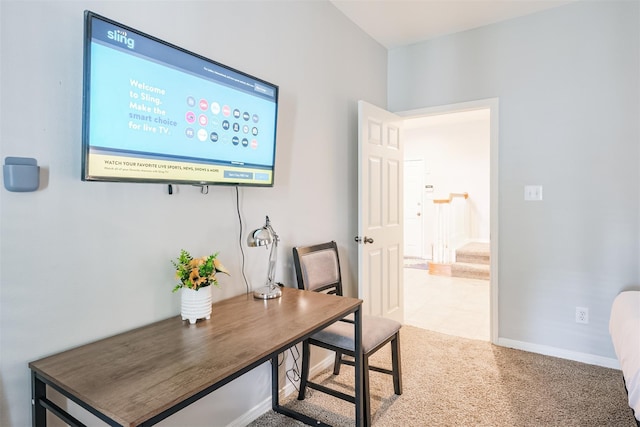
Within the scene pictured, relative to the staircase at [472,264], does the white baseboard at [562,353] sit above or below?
below

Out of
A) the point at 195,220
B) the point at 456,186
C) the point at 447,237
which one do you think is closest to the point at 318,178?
the point at 195,220

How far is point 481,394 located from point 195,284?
1.89m

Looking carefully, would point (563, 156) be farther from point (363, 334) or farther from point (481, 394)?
point (363, 334)

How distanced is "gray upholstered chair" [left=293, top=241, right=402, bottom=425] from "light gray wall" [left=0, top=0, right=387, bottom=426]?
0.13 meters

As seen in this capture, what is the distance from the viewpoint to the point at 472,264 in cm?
563

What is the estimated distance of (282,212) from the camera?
225 cm

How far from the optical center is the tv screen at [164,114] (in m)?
1.23

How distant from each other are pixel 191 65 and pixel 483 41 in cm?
265

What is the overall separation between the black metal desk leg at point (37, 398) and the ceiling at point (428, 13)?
278cm

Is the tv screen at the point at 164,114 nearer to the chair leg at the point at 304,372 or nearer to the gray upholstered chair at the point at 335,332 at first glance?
the gray upholstered chair at the point at 335,332

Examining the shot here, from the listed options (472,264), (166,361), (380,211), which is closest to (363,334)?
(166,361)

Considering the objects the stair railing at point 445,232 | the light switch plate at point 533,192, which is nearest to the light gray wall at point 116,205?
the light switch plate at point 533,192

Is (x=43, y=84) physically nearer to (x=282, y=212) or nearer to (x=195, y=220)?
(x=195, y=220)

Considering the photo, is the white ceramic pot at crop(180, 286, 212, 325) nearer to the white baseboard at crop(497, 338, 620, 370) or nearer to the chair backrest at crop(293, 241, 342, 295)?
the chair backrest at crop(293, 241, 342, 295)
